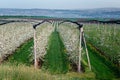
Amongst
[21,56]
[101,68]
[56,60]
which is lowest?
[101,68]

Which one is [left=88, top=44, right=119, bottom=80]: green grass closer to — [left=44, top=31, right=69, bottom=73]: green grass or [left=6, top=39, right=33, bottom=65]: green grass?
[left=44, top=31, right=69, bottom=73]: green grass

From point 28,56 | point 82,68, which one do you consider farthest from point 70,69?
point 28,56

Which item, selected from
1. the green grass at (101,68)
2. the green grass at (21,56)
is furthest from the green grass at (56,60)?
the green grass at (101,68)

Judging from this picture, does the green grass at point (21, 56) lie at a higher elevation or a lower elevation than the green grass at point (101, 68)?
higher

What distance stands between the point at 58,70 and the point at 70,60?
4.60 meters

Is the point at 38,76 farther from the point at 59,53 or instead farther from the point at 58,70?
the point at 59,53

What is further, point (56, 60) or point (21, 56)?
point (21, 56)

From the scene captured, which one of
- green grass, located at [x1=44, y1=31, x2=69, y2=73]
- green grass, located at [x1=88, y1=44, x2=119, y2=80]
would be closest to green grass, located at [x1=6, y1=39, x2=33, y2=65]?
green grass, located at [x1=44, y1=31, x2=69, y2=73]

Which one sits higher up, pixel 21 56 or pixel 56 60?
pixel 21 56

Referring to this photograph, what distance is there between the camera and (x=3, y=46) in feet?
117

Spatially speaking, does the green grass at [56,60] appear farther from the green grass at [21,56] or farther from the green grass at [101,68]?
the green grass at [101,68]

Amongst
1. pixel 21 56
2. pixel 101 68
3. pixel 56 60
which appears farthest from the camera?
pixel 21 56

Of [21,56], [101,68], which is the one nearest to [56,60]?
[21,56]

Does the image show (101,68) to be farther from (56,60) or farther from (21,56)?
(21,56)
